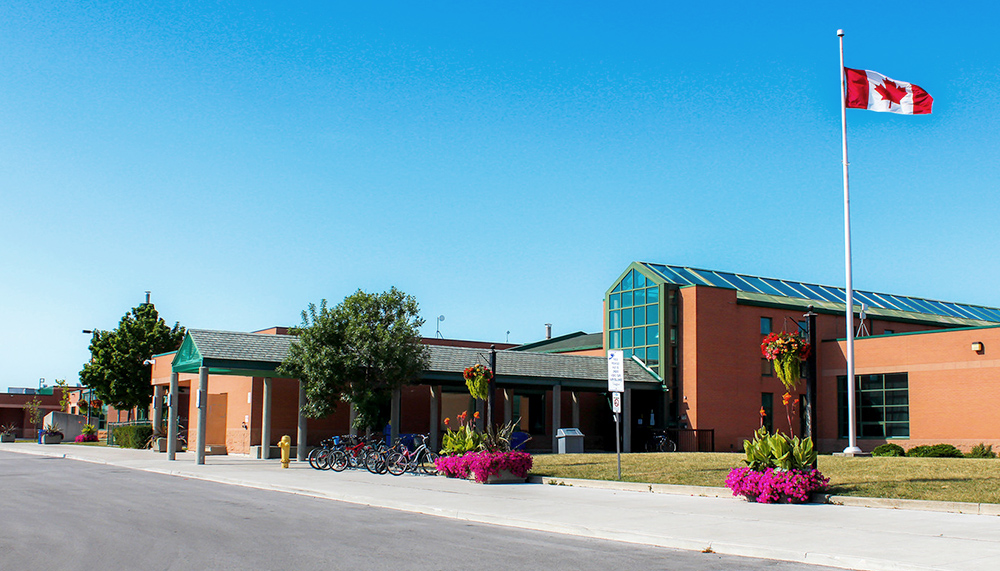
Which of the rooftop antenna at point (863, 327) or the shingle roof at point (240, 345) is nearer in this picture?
the shingle roof at point (240, 345)

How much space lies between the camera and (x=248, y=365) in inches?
1194

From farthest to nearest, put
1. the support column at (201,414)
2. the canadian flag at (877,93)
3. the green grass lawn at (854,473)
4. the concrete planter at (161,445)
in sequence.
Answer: the concrete planter at (161,445) < the support column at (201,414) < the canadian flag at (877,93) < the green grass lawn at (854,473)

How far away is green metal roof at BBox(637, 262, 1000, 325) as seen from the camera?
40.2 meters

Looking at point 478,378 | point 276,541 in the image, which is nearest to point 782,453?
point 276,541

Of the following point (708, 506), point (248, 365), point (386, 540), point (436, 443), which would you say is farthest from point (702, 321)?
point (386, 540)

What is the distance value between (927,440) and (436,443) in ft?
62.6

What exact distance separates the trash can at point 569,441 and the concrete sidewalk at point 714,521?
1201cm

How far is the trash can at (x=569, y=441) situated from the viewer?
33.6m

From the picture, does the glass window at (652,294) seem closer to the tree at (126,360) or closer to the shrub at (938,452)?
the shrub at (938,452)

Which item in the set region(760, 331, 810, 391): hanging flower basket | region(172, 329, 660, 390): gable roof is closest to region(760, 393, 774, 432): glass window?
region(172, 329, 660, 390): gable roof

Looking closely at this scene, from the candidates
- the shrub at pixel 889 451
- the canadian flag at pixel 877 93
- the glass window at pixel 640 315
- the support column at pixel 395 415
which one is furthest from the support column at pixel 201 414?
the shrub at pixel 889 451

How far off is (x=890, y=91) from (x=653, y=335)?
15.2m

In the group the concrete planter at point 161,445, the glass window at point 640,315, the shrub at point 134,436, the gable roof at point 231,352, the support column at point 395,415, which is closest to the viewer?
the gable roof at point 231,352

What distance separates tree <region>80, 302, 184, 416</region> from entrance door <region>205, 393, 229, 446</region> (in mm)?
16621
